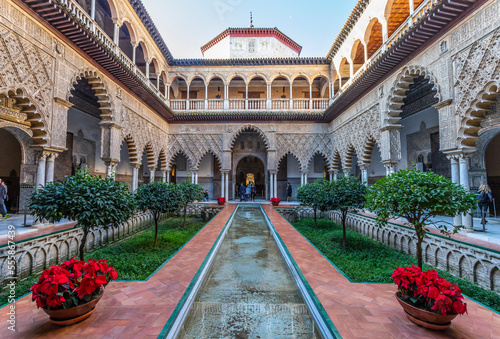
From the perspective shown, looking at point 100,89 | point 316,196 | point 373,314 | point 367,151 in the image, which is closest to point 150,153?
point 100,89

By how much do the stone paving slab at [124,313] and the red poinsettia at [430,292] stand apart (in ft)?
8.17

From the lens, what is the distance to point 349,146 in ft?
41.1

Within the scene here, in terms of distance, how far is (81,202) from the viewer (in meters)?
3.73

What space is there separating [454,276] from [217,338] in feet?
14.6

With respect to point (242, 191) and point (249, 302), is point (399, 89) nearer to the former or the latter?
point (249, 302)

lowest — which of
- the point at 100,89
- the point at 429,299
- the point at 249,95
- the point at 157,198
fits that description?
the point at 429,299

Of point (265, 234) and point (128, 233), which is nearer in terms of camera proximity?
point (265, 234)

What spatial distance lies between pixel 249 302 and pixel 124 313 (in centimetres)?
150

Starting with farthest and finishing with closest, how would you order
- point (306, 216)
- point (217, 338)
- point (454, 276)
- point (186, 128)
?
point (186, 128) < point (306, 216) < point (454, 276) < point (217, 338)

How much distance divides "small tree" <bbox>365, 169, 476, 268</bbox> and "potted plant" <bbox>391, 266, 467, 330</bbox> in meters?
1.37

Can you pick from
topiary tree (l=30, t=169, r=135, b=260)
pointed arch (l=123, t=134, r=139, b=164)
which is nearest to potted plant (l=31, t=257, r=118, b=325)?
topiary tree (l=30, t=169, r=135, b=260)

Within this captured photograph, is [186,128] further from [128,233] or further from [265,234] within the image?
[265,234]

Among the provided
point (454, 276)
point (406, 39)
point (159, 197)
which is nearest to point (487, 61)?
point (406, 39)

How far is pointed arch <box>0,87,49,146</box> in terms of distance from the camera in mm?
5702
